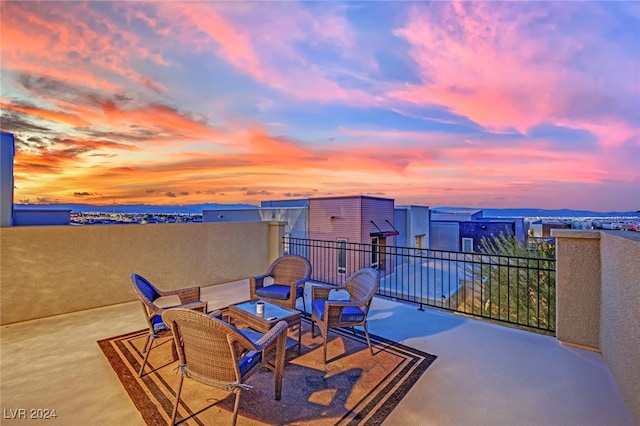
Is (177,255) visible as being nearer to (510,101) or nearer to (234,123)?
(234,123)

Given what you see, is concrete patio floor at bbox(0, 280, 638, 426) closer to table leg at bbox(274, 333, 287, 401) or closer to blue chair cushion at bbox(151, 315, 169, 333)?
blue chair cushion at bbox(151, 315, 169, 333)

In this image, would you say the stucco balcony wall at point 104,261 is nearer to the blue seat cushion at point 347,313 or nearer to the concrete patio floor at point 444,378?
the concrete patio floor at point 444,378

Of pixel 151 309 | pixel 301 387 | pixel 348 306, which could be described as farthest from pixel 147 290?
pixel 348 306

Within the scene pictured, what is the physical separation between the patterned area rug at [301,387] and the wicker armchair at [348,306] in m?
0.24

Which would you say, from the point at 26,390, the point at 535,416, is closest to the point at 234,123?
the point at 26,390

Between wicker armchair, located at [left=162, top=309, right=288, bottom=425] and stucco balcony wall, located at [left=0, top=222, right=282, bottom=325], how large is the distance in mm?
3818

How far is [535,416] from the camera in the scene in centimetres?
211

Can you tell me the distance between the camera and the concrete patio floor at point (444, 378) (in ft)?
6.95

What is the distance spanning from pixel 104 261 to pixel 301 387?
14.1 feet

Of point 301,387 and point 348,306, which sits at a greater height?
point 348,306

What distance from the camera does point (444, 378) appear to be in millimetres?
2607

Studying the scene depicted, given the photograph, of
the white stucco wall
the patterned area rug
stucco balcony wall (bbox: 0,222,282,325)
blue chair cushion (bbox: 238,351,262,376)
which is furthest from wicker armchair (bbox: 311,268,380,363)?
stucco balcony wall (bbox: 0,222,282,325)

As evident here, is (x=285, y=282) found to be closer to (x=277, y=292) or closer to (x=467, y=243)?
(x=277, y=292)

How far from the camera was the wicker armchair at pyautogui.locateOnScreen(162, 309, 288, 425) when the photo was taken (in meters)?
1.83
